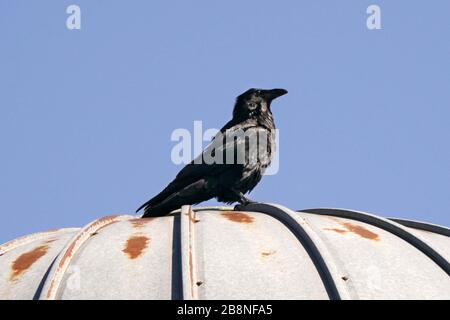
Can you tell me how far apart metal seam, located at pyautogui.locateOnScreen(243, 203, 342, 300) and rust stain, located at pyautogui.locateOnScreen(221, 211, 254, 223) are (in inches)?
14.9

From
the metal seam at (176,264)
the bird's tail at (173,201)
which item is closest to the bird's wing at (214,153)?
the bird's tail at (173,201)

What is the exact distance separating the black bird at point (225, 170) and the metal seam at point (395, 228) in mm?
1021

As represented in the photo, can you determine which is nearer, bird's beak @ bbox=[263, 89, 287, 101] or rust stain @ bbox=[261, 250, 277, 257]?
rust stain @ bbox=[261, 250, 277, 257]

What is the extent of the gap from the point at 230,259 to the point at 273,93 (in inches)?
245

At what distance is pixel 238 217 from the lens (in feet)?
68.3

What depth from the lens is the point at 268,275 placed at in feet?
61.1

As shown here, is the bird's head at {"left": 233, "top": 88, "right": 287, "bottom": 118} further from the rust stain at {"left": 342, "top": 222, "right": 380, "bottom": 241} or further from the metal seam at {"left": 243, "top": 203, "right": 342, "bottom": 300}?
the rust stain at {"left": 342, "top": 222, "right": 380, "bottom": 241}

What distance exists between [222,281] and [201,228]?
188 centimetres

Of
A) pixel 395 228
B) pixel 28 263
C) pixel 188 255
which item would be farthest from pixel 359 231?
pixel 28 263

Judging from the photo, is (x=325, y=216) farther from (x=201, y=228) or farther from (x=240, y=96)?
(x=240, y=96)

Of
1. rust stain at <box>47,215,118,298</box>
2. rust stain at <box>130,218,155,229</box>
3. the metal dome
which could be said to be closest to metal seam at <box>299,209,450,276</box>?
the metal dome

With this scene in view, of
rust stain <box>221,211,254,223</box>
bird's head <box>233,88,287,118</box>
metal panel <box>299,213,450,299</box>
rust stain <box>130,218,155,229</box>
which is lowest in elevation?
metal panel <box>299,213,450,299</box>

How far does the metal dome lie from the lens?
18.4 m
